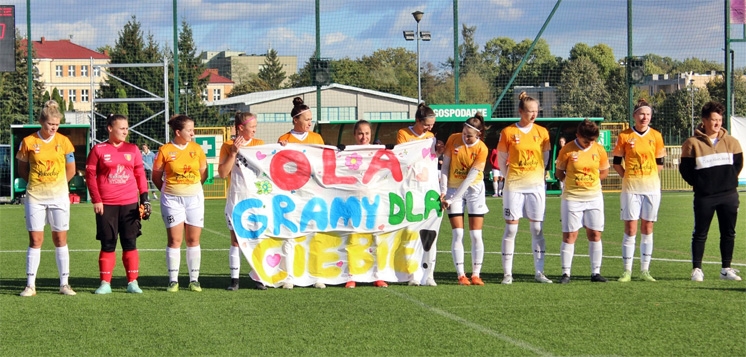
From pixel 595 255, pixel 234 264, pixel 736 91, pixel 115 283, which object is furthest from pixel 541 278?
pixel 736 91

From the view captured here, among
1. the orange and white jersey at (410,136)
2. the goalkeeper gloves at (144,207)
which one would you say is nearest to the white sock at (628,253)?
the orange and white jersey at (410,136)

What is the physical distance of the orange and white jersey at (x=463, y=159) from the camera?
9.96 m

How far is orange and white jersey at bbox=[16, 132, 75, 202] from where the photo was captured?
9484mm

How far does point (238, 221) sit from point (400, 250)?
1.83 meters

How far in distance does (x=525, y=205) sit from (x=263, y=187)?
2932mm

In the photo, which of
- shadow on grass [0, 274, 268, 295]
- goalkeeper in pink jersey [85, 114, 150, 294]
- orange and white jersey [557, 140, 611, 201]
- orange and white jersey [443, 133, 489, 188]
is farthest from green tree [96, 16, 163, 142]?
orange and white jersey [557, 140, 611, 201]

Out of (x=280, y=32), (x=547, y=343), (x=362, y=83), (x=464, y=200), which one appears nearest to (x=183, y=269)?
(x=464, y=200)

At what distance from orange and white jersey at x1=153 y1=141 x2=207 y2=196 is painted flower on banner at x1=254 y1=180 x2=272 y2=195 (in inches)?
27.2

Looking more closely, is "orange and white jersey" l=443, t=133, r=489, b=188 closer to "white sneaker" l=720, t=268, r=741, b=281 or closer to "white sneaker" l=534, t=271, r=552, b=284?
"white sneaker" l=534, t=271, r=552, b=284

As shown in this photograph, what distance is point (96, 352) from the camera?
6.50 m

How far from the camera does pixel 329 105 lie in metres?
29.3

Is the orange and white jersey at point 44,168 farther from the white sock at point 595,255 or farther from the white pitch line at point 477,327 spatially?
the white sock at point 595,255

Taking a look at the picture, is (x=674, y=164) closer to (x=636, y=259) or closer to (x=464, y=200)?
(x=636, y=259)

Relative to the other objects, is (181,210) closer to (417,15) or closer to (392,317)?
(392,317)
